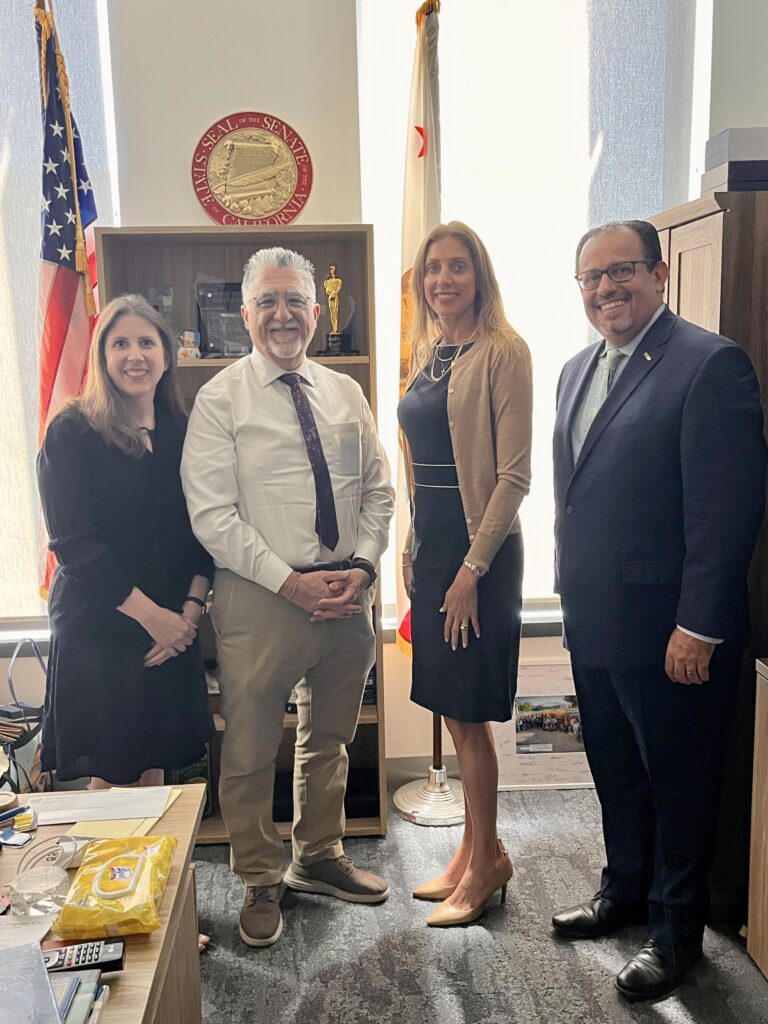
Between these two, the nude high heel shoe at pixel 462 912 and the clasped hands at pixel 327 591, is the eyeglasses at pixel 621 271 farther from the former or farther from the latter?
the nude high heel shoe at pixel 462 912

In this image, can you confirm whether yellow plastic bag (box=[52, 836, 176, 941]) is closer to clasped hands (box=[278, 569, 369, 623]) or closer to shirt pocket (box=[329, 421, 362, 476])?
clasped hands (box=[278, 569, 369, 623])

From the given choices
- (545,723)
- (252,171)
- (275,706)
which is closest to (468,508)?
(275,706)

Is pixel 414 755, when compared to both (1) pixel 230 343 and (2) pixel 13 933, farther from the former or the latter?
(2) pixel 13 933

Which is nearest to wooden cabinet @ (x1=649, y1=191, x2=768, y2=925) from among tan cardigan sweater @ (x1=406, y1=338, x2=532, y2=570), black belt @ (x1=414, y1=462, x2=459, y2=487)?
tan cardigan sweater @ (x1=406, y1=338, x2=532, y2=570)

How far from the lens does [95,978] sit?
3.11ft

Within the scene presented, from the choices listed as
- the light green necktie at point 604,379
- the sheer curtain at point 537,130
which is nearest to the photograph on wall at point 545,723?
the sheer curtain at point 537,130

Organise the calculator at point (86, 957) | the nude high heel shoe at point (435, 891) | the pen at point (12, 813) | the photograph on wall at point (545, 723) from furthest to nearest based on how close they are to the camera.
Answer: the photograph on wall at point (545, 723), the nude high heel shoe at point (435, 891), the pen at point (12, 813), the calculator at point (86, 957)

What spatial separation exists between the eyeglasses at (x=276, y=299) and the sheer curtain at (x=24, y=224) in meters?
0.97

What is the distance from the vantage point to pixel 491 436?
2.02 m

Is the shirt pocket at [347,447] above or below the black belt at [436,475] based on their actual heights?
above

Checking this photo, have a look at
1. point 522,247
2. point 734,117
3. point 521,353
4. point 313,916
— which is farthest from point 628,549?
point 734,117

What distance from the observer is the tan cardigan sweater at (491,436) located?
6.57ft

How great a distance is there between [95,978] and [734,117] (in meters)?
3.02

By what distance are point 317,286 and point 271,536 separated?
3.35 feet
